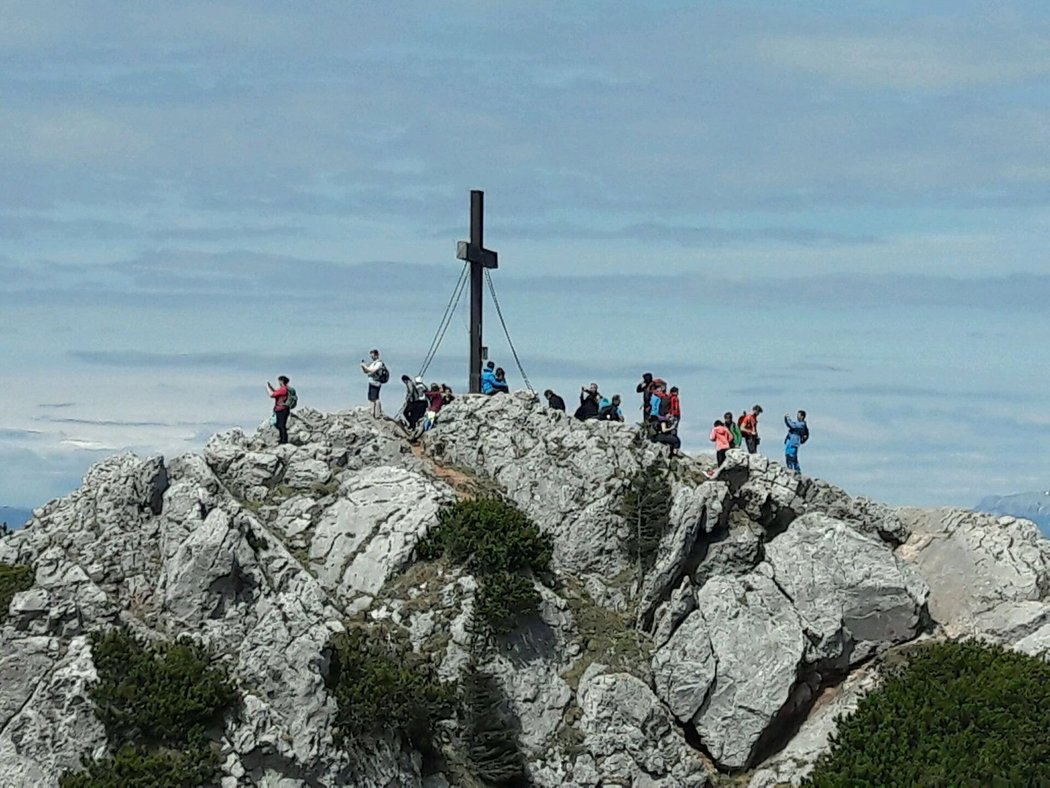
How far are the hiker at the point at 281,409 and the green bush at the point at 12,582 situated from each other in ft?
30.1

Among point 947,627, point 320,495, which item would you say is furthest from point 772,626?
point 320,495

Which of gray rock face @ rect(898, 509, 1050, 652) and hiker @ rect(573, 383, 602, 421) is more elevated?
hiker @ rect(573, 383, 602, 421)

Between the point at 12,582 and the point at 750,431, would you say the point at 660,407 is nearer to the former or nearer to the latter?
the point at 750,431

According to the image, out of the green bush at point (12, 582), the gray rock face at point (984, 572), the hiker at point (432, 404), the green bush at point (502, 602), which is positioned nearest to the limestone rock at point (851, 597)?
the gray rock face at point (984, 572)

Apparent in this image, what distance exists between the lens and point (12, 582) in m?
43.6

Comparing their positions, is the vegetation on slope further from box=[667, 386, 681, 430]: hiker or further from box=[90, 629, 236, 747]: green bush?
box=[667, 386, 681, 430]: hiker

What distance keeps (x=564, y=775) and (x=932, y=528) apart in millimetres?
14316

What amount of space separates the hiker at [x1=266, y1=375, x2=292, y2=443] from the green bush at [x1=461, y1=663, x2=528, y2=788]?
11179 mm

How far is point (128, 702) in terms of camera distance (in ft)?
130

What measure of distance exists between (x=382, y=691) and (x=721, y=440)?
14.7m

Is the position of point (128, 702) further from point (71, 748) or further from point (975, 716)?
point (975, 716)

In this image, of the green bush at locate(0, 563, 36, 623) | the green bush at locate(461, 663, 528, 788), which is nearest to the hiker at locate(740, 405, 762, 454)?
the green bush at locate(461, 663, 528, 788)

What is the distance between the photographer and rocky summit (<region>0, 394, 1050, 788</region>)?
1613 inches

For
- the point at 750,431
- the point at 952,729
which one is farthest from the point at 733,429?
the point at 952,729
